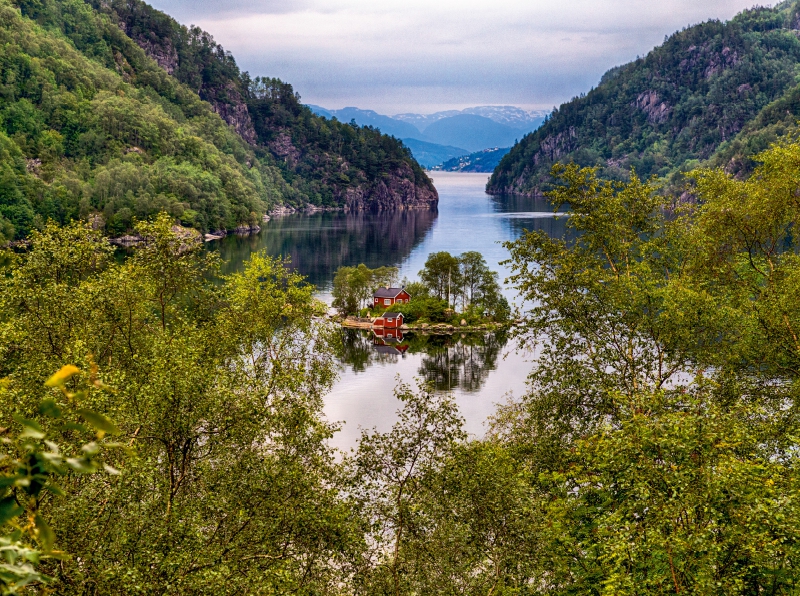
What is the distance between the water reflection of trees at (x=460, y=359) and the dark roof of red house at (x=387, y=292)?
32.3ft

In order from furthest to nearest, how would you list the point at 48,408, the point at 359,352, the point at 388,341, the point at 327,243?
1. the point at 327,243
2. the point at 388,341
3. the point at 359,352
4. the point at 48,408

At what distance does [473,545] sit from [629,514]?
13.2 feet

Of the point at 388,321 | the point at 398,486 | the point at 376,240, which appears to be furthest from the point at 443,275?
the point at 398,486

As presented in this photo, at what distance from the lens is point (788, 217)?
71.1 ft

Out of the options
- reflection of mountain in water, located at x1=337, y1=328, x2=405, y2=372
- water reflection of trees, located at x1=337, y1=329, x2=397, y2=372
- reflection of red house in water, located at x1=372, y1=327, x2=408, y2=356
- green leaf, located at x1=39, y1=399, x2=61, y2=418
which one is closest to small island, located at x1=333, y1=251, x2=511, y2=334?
reflection of red house in water, located at x1=372, y1=327, x2=408, y2=356

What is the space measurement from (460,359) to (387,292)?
20.5 m

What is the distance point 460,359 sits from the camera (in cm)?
6369

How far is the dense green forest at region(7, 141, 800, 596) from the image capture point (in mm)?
10875

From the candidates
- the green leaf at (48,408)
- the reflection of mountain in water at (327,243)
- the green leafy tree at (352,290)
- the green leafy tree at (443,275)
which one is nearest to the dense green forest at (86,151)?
the reflection of mountain in water at (327,243)

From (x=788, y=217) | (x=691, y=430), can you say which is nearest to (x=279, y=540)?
(x=691, y=430)

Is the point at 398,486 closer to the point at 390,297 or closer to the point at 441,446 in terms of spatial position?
the point at 441,446

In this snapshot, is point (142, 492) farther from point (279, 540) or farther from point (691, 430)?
point (691, 430)

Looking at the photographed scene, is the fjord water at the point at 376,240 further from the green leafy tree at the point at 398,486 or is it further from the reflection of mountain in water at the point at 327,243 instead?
the green leafy tree at the point at 398,486

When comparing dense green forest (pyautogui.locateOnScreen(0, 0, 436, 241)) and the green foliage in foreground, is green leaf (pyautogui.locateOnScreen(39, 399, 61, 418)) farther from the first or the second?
dense green forest (pyautogui.locateOnScreen(0, 0, 436, 241))
